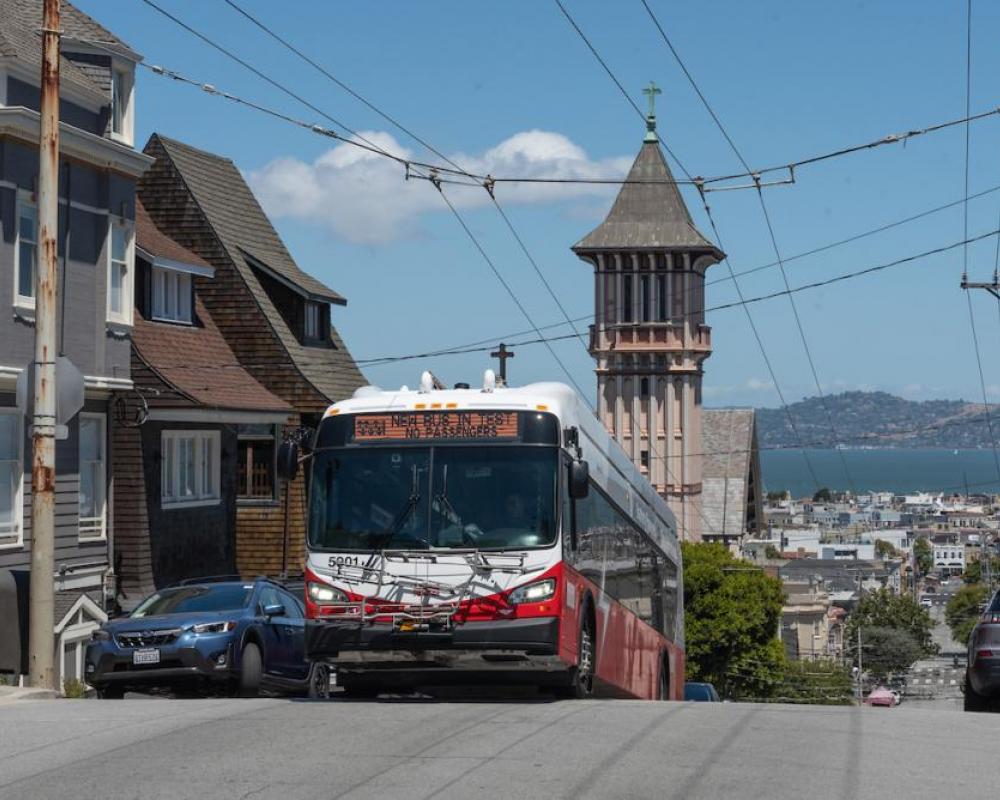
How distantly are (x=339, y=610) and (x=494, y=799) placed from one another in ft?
19.1

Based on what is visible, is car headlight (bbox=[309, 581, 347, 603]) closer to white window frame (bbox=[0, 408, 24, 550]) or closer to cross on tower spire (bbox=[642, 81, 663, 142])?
white window frame (bbox=[0, 408, 24, 550])

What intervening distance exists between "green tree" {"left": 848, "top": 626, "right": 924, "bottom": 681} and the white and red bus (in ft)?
275

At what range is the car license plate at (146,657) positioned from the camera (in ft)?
60.7

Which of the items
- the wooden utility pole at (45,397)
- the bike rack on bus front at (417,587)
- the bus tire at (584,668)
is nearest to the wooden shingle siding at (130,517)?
the wooden utility pole at (45,397)

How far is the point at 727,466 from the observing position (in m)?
98.4

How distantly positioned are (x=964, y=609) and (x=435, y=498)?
402ft

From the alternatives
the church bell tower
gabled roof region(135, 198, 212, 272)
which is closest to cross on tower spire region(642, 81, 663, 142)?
the church bell tower

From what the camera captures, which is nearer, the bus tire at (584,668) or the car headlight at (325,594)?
the car headlight at (325,594)

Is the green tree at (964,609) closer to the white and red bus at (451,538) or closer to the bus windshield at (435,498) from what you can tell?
the white and red bus at (451,538)

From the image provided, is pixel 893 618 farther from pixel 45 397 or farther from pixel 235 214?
pixel 45 397

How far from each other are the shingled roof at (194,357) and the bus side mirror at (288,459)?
50.0 feet

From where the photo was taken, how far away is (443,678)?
16.3m

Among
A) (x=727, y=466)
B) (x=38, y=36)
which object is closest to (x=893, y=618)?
(x=727, y=466)

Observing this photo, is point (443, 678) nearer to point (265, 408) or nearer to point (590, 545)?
point (590, 545)
